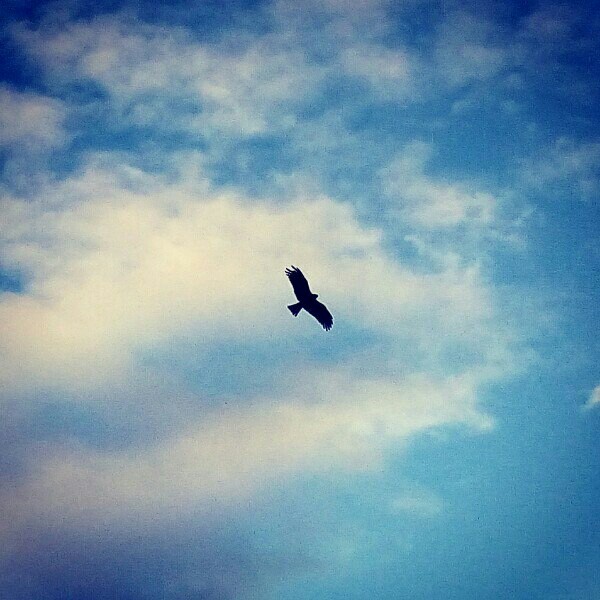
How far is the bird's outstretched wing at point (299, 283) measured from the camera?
2953 centimetres

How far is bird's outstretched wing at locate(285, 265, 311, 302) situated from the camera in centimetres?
2953

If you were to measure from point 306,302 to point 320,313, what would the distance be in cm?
91

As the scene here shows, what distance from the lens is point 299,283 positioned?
29.7 metres

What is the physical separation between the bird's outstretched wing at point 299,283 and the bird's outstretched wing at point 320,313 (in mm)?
527

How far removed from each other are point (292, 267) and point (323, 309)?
8.21 feet

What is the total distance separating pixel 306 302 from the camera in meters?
30.5

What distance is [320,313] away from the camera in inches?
1219

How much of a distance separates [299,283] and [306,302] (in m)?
1.13

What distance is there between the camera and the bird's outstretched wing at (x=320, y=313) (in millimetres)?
30562

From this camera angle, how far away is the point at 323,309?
3078 centimetres

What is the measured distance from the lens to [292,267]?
96.9 ft

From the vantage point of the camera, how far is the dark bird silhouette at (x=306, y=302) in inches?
1166

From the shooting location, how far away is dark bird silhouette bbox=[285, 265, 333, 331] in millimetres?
29609
